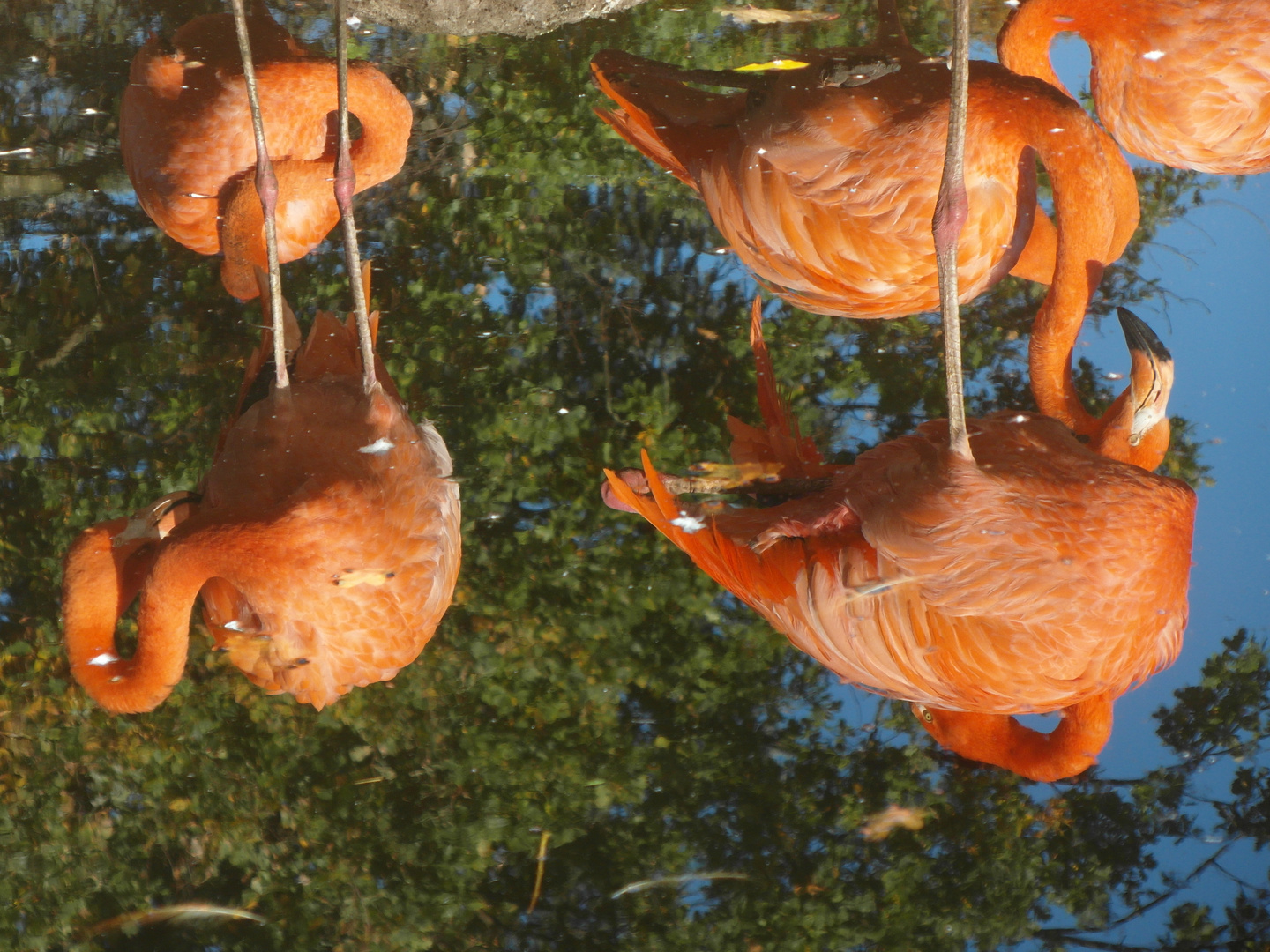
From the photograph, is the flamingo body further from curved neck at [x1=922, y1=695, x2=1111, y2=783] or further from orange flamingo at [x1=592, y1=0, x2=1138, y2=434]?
curved neck at [x1=922, y1=695, x2=1111, y2=783]

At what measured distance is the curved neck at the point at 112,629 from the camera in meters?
1.37

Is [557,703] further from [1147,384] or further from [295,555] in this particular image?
[1147,384]

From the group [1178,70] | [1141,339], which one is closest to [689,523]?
[1141,339]

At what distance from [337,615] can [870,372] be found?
1084 millimetres

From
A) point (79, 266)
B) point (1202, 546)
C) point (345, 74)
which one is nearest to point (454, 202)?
point (345, 74)

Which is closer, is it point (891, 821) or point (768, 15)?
point (891, 821)

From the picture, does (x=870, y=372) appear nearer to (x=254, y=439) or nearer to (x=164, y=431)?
(x=254, y=439)

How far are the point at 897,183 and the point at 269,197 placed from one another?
1.01m

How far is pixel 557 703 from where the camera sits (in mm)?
1600

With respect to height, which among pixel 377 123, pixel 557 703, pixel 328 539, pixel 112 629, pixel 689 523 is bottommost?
pixel 557 703

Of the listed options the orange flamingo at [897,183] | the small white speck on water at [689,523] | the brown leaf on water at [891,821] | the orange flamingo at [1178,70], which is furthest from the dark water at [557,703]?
the orange flamingo at [1178,70]

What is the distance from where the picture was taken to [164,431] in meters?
1.67

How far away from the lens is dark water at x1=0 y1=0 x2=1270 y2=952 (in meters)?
1.55

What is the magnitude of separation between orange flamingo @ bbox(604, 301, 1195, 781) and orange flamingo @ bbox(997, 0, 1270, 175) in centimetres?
32
